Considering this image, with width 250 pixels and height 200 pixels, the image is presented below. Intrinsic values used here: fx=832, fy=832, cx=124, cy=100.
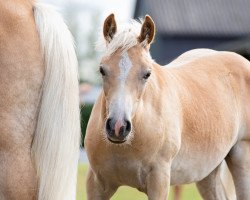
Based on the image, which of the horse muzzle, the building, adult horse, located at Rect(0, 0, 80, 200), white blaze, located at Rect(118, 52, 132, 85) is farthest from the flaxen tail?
the building

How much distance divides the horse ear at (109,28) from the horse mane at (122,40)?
0.11 ft

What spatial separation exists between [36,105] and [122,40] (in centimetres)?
125

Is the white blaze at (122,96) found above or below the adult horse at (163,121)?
above

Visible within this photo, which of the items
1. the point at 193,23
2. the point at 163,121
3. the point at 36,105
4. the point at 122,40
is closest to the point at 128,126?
the point at 122,40

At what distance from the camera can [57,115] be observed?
4.25 meters

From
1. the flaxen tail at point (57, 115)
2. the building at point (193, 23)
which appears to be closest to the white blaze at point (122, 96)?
the flaxen tail at point (57, 115)

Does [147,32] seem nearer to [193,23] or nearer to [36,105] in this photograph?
[36,105]

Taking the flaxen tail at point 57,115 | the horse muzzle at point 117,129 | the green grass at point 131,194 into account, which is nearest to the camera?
the flaxen tail at point 57,115

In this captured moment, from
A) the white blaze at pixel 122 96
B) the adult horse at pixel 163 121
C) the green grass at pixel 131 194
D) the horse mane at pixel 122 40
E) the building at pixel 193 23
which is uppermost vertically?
the horse mane at pixel 122 40

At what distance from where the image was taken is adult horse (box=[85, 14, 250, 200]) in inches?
203

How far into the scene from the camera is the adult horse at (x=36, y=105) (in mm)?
3938

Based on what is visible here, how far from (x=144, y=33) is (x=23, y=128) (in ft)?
5.20

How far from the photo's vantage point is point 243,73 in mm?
6824

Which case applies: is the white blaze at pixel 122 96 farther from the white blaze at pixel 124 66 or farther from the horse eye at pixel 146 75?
the horse eye at pixel 146 75
